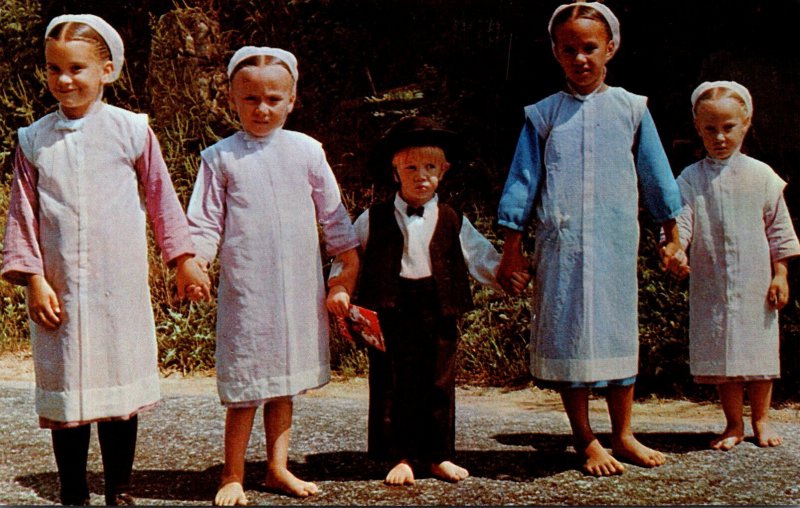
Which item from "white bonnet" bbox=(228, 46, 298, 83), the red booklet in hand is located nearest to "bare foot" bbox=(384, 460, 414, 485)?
the red booklet in hand

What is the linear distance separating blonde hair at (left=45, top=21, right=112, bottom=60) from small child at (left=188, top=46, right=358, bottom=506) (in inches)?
19.3

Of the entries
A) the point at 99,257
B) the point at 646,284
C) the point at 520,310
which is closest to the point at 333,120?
the point at 520,310

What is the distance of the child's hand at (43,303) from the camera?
3336 millimetres

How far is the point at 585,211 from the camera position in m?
3.88

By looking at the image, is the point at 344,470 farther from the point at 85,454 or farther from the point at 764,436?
the point at 764,436

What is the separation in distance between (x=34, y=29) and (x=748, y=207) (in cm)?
740

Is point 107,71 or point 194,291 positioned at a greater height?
point 107,71

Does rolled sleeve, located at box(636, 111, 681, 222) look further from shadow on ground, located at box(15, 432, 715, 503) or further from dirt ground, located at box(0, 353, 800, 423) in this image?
dirt ground, located at box(0, 353, 800, 423)

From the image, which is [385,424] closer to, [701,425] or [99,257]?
[99,257]

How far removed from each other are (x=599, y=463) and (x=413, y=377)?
79cm

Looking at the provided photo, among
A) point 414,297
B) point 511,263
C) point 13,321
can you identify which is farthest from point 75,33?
point 13,321

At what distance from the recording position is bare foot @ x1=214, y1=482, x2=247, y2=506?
3.56 meters

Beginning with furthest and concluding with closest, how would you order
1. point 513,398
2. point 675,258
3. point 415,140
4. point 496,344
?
point 496,344
point 513,398
point 675,258
point 415,140

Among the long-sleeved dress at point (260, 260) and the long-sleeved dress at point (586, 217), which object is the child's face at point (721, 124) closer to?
the long-sleeved dress at point (586, 217)
